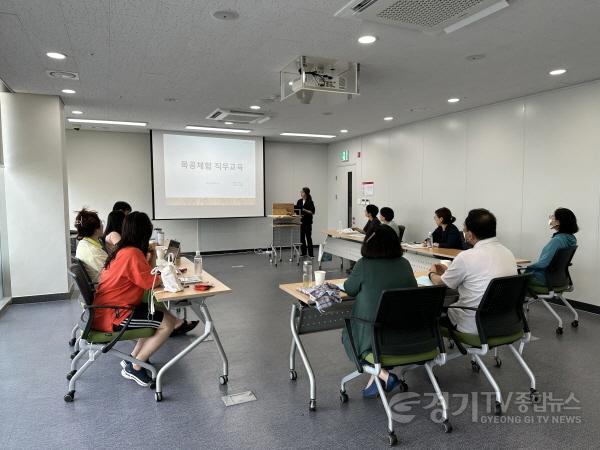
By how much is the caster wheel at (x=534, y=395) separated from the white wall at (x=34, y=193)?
5.65 meters

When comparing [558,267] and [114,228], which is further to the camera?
[558,267]

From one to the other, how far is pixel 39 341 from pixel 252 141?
637 centimetres

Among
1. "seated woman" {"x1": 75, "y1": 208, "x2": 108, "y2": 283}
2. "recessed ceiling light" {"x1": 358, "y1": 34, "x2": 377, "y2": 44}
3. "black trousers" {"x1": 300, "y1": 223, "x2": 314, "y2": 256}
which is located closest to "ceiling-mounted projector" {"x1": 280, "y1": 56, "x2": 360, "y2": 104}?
"recessed ceiling light" {"x1": 358, "y1": 34, "x2": 377, "y2": 44}

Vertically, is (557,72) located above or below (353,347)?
above

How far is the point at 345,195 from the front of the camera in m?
9.87

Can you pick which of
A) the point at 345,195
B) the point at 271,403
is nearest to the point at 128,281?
the point at 271,403

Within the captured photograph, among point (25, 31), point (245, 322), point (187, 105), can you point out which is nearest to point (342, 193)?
point (187, 105)

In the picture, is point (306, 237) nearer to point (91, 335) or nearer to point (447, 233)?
point (447, 233)

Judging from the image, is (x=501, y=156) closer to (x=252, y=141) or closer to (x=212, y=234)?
(x=252, y=141)

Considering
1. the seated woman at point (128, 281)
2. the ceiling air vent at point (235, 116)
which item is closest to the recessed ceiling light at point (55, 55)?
the seated woman at point (128, 281)

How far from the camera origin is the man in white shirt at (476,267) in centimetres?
259

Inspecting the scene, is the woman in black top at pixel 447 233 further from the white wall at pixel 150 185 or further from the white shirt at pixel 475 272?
the white wall at pixel 150 185

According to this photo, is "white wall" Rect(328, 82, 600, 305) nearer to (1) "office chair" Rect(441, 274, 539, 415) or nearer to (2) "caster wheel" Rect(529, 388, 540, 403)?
(2) "caster wheel" Rect(529, 388, 540, 403)

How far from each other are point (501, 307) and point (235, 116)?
5.30 meters
